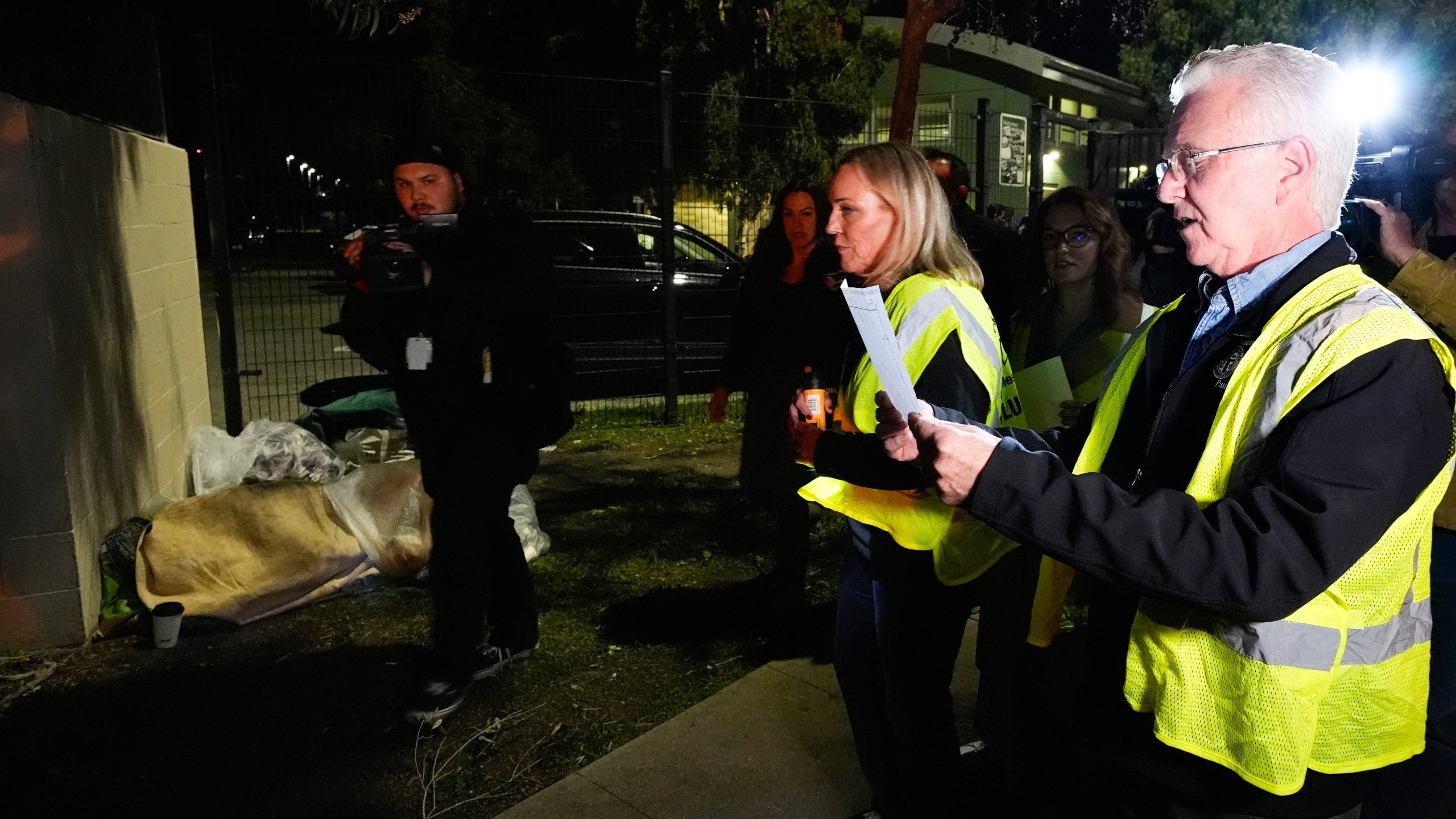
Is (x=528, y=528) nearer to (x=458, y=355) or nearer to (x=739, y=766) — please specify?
(x=458, y=355)

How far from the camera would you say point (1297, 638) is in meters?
1.35

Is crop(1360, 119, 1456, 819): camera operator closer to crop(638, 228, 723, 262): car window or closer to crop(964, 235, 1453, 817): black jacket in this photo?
crop(964, 235, 1453, 817): black jacket

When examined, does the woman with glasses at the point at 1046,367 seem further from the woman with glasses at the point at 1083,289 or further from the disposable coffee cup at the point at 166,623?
→ the disposable coffee cup at the point at 166,623

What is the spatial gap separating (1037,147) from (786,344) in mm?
6456

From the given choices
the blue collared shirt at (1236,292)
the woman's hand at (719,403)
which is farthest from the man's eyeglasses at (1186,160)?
the woman's hand at (719,403)

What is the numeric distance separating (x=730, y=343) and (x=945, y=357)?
2.26 meters

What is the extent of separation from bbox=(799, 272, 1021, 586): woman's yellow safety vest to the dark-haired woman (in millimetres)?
1700

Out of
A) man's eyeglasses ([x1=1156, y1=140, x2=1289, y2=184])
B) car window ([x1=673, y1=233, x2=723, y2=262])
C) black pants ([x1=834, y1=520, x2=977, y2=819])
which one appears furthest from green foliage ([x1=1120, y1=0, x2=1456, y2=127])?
man's eyeglasses ([x1=1156, y1=140, x2=1289, y2=184])

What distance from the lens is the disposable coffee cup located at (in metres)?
3.99

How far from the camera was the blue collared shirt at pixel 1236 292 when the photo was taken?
4.82 feet

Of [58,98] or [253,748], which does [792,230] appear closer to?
[253,748]

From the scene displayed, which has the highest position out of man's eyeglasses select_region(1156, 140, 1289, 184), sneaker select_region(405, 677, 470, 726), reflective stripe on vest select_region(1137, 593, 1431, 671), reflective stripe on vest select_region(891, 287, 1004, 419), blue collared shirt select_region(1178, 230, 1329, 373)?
man's eyeglasses select_region(1156, 140, 1289, 184)

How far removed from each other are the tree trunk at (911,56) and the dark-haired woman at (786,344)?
16.3 ft

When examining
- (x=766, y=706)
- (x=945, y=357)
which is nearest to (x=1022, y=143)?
(x=766, y=706)
